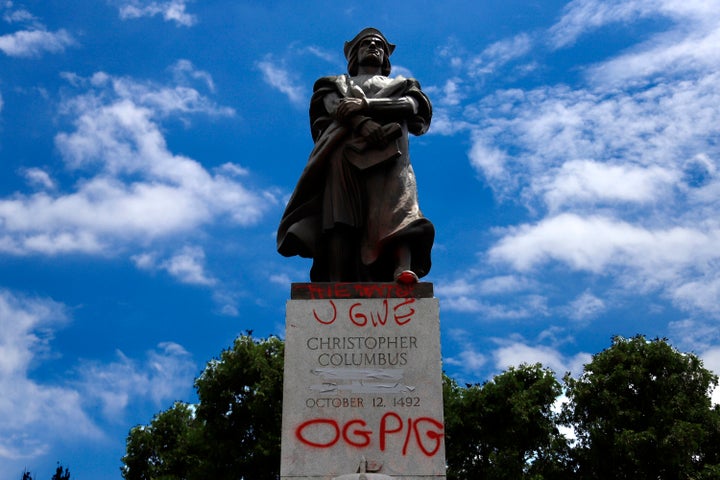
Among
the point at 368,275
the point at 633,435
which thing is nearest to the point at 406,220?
the point at 368,275

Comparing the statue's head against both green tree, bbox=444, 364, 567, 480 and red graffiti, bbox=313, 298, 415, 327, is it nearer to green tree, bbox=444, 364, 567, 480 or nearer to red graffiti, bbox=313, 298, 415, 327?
red graffiti, bbox=313, 298, 415, 327

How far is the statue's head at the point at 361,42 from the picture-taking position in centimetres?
991

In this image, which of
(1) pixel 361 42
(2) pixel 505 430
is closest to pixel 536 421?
(2) pixel 505 430

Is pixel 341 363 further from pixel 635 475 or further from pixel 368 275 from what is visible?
pixel 635 475

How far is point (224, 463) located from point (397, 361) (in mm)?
19238

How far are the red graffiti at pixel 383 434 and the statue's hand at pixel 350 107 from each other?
3.54 meters

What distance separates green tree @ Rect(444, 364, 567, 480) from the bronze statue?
62.4ft

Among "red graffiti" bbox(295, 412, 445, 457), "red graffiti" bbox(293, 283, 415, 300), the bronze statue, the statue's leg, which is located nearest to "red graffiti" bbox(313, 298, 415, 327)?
"red graffiti" bbox(293, 283, 415, 300)

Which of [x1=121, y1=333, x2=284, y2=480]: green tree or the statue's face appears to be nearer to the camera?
the statue's face

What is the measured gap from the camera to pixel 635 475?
24234mm

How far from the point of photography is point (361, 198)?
8625 millimetres

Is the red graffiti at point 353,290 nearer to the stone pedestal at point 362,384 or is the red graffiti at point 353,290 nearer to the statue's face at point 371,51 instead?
the stone pedestal at point 362,384

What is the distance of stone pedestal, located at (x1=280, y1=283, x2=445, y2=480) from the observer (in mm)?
6973

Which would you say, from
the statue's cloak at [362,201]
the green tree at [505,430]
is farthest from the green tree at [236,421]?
the statue's cloak at [362,201]
